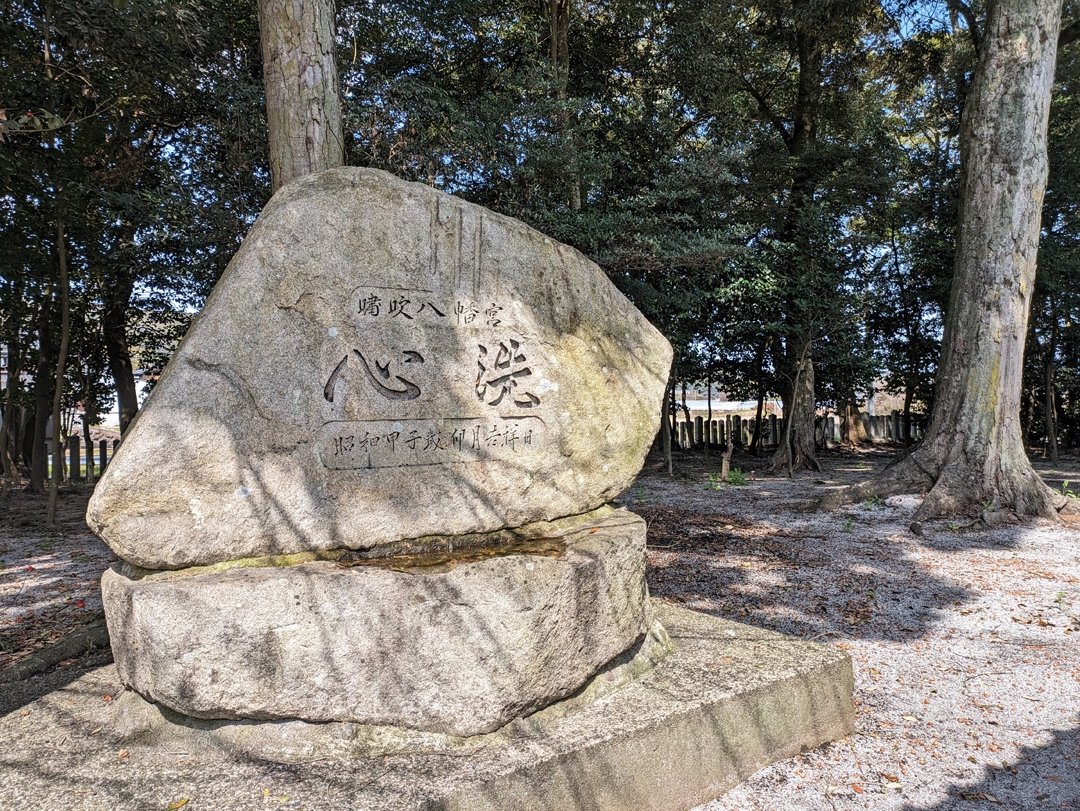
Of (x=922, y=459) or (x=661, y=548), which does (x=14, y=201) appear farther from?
(x=922, y=459)

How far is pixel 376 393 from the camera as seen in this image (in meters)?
2.74

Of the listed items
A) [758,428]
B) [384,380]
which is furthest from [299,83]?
[758,428]

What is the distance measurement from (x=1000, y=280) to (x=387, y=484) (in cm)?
666

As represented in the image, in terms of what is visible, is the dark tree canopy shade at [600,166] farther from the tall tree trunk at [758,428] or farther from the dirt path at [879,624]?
the dirt path at [879,624]

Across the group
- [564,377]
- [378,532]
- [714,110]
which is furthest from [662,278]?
[378,532]

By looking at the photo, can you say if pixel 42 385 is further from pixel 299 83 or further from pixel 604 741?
pixel 604 741

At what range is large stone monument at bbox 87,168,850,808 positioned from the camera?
7.36ft

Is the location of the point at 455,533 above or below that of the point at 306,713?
above

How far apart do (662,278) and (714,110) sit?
8.44 feet

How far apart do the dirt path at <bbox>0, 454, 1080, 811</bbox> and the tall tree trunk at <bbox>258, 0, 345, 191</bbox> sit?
2913 millimetres

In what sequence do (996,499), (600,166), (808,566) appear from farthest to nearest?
1. (600,166)
2. (996,499)
3. (808,566)

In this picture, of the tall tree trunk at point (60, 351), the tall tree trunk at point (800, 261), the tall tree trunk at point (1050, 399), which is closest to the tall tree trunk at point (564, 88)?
the tall tree trunk at point (800, 261)

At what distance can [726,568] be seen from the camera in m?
5.45

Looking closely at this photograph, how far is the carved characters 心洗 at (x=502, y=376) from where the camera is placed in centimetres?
295
